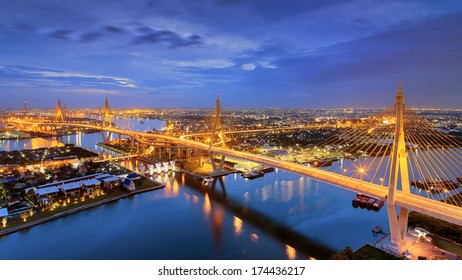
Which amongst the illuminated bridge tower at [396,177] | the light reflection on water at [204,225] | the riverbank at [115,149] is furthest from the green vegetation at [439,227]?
the riverbank at [115,149]

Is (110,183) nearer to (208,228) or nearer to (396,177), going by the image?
(208,228)

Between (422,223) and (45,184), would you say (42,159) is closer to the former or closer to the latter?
(45,184)

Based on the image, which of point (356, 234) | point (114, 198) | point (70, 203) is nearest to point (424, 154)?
point (356, 234)

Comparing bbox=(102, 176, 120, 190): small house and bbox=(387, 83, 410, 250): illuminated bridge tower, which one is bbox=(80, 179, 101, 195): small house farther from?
bbox=(387, 83, 410, 250): illuminated bridge tower

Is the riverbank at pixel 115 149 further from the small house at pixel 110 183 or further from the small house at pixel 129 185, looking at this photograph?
the small house at pixel 129 185

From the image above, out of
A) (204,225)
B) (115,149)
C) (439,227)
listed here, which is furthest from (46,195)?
(115,149)

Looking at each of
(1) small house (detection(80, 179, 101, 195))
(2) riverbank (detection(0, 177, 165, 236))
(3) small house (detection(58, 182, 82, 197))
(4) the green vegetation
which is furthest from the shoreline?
(4) the green vegetation
